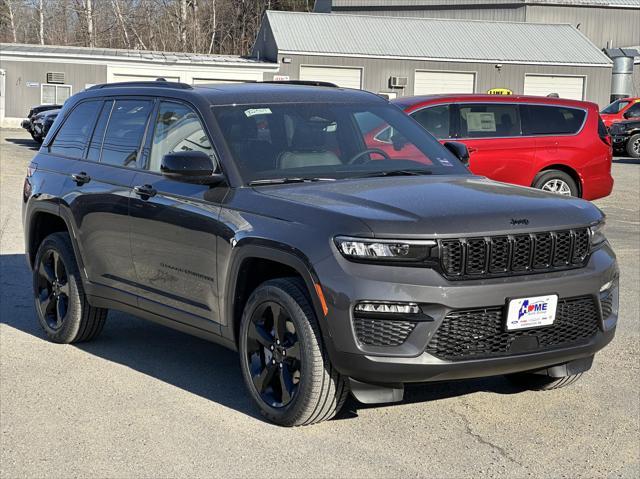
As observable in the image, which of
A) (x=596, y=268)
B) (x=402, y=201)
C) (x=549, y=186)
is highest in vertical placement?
(x=402, y=201)

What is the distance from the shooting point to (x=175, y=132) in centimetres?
659

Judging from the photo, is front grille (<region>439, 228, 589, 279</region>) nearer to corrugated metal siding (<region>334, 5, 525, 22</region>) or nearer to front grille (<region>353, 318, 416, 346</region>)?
front grille (<region>353, 318, 416, 346</region>)

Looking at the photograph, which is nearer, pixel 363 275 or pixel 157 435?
pixel 363 275

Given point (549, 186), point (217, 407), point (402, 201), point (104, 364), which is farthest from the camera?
point (549, 186)

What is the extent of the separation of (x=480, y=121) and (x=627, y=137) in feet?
56.7

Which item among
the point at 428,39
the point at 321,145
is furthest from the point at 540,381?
the point at 428,39

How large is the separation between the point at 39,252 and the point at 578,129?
9.45 metres

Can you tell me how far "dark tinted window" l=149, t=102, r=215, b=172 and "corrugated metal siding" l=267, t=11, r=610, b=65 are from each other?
129 feet

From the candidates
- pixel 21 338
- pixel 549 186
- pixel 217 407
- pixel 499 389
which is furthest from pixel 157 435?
pixel 549 186

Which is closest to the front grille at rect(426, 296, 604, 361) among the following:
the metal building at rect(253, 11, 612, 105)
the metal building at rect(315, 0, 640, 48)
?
the metal building at rect(253, 11, 612, 105)

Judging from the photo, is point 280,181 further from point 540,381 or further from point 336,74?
point 336,74

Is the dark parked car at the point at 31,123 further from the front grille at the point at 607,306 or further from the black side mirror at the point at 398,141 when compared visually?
the front grille at the point at 607,306

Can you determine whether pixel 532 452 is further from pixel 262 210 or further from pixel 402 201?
pixel 262 210

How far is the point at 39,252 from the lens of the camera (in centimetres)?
773
